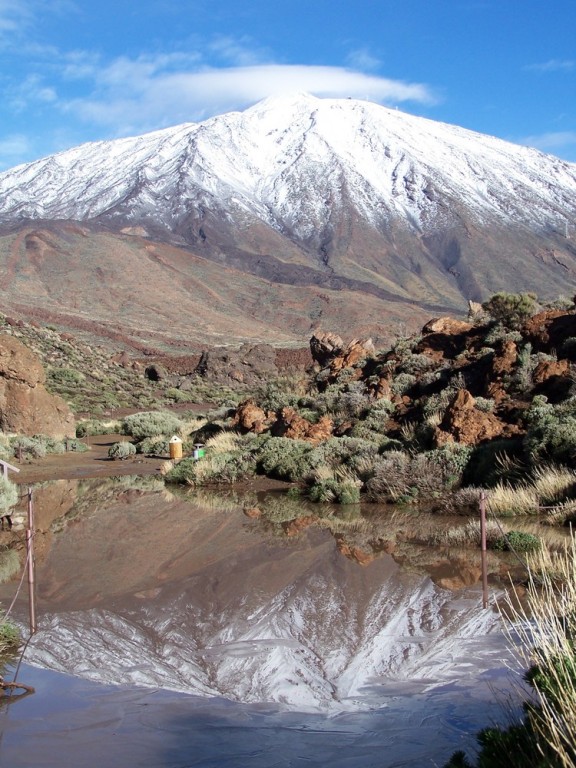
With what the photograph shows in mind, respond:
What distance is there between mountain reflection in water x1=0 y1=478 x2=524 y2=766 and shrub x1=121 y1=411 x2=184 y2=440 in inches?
535

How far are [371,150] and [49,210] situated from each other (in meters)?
71.8

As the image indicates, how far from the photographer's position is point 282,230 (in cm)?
15075

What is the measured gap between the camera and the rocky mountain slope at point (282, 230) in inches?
3467

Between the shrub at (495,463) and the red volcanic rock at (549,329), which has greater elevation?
the red volcanic rock at (549,329)

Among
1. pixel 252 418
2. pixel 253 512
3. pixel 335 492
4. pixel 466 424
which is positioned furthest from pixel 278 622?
pixel 252 418

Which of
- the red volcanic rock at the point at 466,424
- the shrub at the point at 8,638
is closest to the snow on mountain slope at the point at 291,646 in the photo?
the shrub at the point at 8,638

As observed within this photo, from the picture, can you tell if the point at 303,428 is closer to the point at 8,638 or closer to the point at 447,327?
the point at 447,327

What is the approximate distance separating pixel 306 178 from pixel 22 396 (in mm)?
149419

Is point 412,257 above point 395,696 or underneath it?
above

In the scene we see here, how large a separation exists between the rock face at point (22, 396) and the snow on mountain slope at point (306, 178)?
126989 millimetres

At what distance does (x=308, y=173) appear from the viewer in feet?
557

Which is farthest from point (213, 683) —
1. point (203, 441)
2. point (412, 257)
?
point (412, 257)

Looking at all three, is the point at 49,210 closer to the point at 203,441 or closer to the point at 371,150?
the point at 371,150

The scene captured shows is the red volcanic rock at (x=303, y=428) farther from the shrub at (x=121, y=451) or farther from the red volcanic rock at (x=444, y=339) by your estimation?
the shrub at (x=121, y=451)
